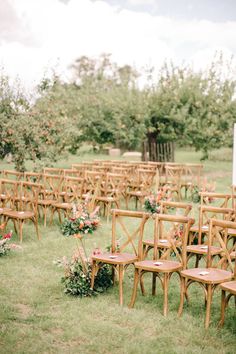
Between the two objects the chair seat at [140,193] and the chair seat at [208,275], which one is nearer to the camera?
the chair seat at [208,275]

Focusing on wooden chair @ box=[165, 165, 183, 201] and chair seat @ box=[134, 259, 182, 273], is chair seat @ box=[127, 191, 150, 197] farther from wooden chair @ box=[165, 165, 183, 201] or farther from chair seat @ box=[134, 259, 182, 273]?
chair seat @ box=[134, 259, 182, 273]

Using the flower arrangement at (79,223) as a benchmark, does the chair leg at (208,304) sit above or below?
below

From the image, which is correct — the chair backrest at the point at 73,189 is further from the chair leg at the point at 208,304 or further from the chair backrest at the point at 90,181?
the chair leg at the point at 208,304

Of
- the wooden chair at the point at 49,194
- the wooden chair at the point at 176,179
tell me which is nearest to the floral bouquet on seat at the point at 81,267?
the wooden chair at the point at 49,194

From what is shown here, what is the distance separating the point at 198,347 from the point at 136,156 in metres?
27.2

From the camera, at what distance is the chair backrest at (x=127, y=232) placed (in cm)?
683

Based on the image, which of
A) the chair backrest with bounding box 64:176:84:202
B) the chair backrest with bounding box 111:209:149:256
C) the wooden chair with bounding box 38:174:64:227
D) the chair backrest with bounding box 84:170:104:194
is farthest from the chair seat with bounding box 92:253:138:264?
the chair backrest with bounding box 84:170:104:194

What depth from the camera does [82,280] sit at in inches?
278

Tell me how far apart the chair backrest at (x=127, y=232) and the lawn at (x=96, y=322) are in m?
0.61

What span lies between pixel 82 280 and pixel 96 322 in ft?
3.22

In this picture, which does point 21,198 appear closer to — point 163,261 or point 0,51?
point 163,261

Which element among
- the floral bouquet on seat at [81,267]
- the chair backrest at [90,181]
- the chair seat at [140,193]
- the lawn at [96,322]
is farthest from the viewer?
the chair seat at [140,193]

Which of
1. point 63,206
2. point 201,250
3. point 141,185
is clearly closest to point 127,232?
point 201,250

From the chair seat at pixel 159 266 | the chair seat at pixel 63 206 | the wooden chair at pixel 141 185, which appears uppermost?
the wooden chair at pixel 141 185
